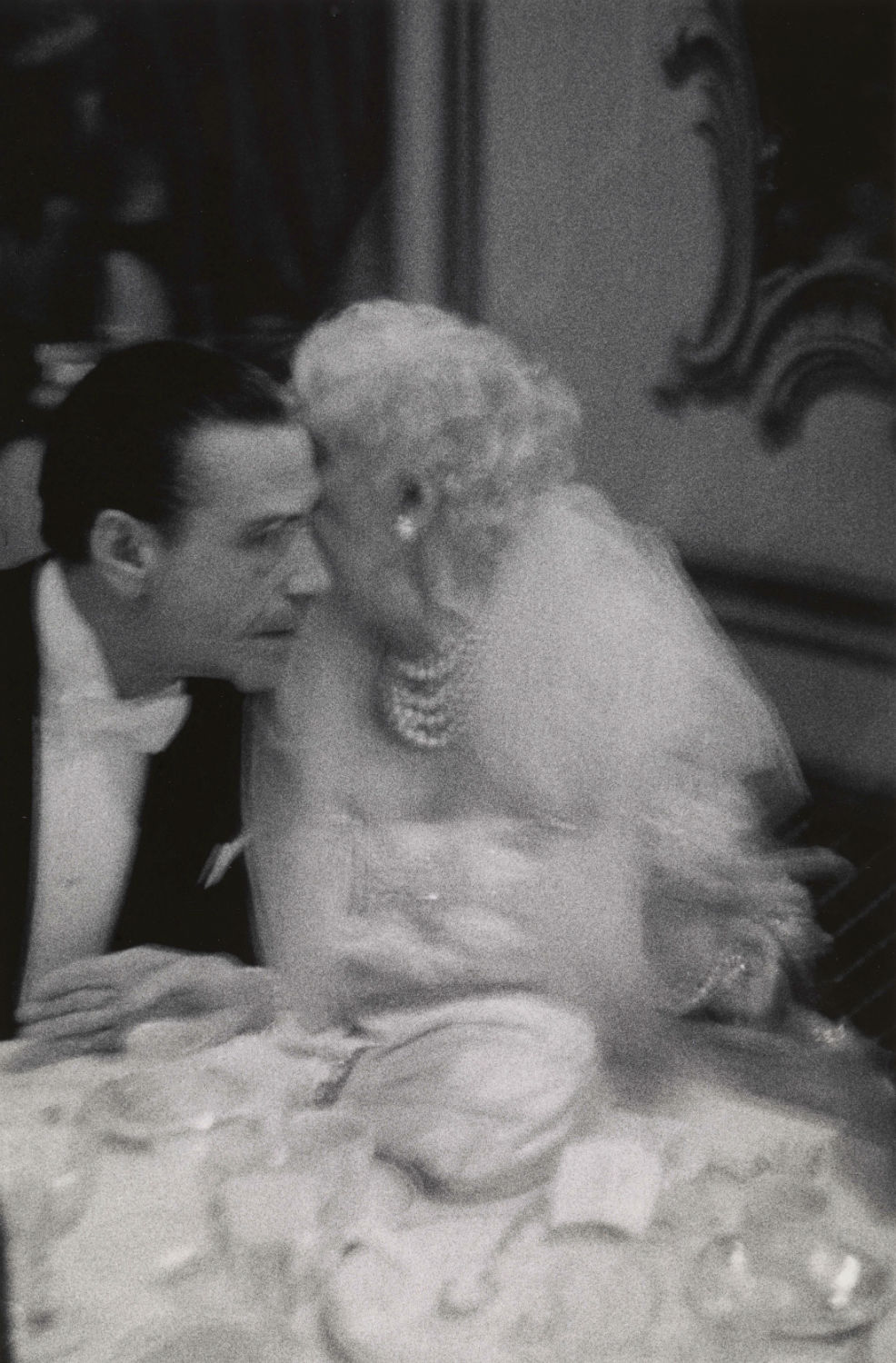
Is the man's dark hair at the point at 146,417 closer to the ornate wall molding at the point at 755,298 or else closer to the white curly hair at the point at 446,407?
the white curly hair at the point at 446,407

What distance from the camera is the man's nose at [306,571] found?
4.73 ft

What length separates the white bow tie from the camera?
4.87 ft

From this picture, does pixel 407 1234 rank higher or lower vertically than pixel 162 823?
lower

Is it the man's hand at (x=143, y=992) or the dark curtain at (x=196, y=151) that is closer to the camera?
the dark curtain at (x=196, y=151)

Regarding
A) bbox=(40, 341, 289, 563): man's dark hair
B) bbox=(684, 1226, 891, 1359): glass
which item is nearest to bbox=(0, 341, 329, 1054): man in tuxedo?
bbox=(40, 341, 289, 563): man's dark hair

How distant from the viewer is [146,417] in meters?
Answer: 1.42

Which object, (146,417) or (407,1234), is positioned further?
(407,1234)

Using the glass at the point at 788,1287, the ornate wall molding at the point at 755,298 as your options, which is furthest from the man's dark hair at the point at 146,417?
the glass at the point at 788,1287

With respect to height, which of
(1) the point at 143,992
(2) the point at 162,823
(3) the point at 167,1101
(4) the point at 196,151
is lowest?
(3) the point at 167,1101

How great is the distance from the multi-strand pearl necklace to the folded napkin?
0.26 metres

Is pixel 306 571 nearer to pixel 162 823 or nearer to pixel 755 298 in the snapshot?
pixel 162 823

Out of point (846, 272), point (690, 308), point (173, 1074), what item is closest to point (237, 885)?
point (173, 1074)

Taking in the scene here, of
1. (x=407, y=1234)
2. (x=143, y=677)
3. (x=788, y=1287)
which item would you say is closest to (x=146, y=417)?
(x=143, y=677)

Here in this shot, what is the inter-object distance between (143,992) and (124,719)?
254 millimetres
